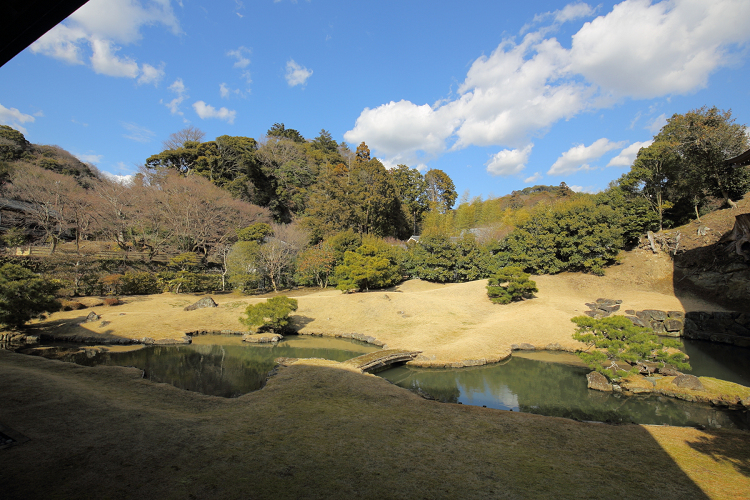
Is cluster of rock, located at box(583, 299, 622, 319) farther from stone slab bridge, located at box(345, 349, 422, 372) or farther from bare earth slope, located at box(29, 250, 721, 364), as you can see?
stone slab bridge, located at box(345, 349, 422, 372)

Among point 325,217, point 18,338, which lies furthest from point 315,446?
point 325,217

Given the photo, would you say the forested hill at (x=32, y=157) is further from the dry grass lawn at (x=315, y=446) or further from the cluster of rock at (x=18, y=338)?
the dry grass lawn at (x=315, y=446)

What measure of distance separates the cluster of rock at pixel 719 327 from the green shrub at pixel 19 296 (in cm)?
2628

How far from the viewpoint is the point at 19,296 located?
11586 millimetres

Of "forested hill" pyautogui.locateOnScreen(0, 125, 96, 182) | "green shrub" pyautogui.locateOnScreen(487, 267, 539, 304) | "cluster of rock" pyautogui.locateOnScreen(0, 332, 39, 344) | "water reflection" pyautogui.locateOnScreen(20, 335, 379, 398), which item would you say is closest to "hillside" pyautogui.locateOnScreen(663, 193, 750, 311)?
"green shrub" pyautogui.locateOnScreen(487, 267, 539, 304)

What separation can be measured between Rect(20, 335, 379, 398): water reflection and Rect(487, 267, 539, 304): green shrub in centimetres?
800

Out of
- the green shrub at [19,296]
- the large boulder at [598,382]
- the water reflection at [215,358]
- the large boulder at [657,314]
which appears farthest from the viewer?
the large boulder at [657,314]

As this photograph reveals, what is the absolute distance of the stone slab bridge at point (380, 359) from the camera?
9914mm

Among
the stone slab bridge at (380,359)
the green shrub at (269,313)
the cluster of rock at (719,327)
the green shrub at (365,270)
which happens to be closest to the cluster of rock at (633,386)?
the stone slab bridge at (380,359)

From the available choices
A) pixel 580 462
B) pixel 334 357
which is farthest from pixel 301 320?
pixel 580 462

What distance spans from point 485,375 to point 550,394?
192 cm

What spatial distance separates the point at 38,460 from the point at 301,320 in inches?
495

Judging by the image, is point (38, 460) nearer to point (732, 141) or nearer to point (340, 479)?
point (340, 479)

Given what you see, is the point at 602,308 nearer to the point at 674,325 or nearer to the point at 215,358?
the point at 674,325
